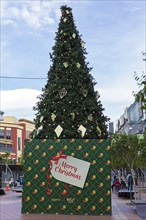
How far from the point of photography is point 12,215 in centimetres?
1327

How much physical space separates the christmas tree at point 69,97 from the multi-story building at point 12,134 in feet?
207

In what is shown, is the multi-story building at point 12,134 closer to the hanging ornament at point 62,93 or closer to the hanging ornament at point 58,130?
the hanging ornament at point 62,93

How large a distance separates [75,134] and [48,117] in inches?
54.1

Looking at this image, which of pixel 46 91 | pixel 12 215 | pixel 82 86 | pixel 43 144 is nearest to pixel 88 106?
pixel 82 86

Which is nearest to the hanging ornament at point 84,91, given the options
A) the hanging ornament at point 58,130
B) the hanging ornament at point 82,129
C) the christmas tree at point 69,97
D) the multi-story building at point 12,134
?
the christmas tree at point 69,97

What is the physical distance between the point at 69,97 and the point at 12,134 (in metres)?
68.8

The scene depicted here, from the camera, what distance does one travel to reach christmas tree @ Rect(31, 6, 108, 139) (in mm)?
16328

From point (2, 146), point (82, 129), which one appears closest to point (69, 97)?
point (82, 129)

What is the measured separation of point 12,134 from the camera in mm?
84062

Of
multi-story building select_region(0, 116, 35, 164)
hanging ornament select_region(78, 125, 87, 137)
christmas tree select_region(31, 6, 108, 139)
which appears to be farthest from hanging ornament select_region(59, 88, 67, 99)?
multi-story building select_region(0, 116, 35, 164)

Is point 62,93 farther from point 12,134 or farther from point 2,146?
point 12,134

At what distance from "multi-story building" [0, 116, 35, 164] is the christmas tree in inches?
2480

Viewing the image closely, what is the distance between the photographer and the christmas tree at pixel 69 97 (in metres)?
16.3

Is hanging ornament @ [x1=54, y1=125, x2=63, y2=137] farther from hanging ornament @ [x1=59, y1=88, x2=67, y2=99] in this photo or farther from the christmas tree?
hanging ornament @ [x1=59, y1=88, x2=67, y2=99]
